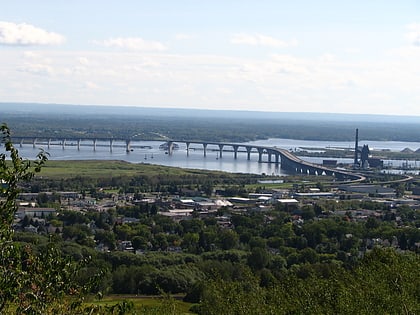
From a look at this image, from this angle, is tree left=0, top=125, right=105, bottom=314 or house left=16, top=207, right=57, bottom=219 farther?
house left=16, top=207, right=57, bottom=219

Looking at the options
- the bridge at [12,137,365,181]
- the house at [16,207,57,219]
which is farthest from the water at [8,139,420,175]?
the house at [16,207,57,219]

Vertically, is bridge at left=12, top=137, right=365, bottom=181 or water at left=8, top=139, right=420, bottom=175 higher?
bridge at left=12, top=137, right=365, bottom=181

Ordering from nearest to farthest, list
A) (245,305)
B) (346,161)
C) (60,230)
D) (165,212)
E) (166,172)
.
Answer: (245,305)
(60,230)
(165,212)
(166,172)
(346,161)

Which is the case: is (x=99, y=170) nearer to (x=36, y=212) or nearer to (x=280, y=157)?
(x=36, y=212)

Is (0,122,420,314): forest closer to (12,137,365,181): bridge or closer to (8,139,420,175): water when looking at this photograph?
(12,137,365,181): bridge

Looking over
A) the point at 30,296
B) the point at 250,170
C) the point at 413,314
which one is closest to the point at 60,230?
the point at 413,314

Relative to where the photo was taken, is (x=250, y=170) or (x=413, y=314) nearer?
(x=413, y=314)

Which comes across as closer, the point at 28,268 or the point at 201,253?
the point at 28,268

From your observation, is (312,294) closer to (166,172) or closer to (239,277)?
(239,277)

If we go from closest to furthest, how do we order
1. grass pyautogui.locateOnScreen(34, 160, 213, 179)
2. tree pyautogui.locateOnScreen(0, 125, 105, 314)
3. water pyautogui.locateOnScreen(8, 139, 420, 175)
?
tree pyautogui.locateOnScreen(0, 125, 105, 314), grass pyautogui.locateOnScreen(34, 160, 213, 179), water pyautogui.locateOnScreen(8, 139, 420, 175)

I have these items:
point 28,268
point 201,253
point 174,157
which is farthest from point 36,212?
point 174,157

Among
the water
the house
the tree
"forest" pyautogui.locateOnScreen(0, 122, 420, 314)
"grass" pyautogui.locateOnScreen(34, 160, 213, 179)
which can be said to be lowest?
the water
